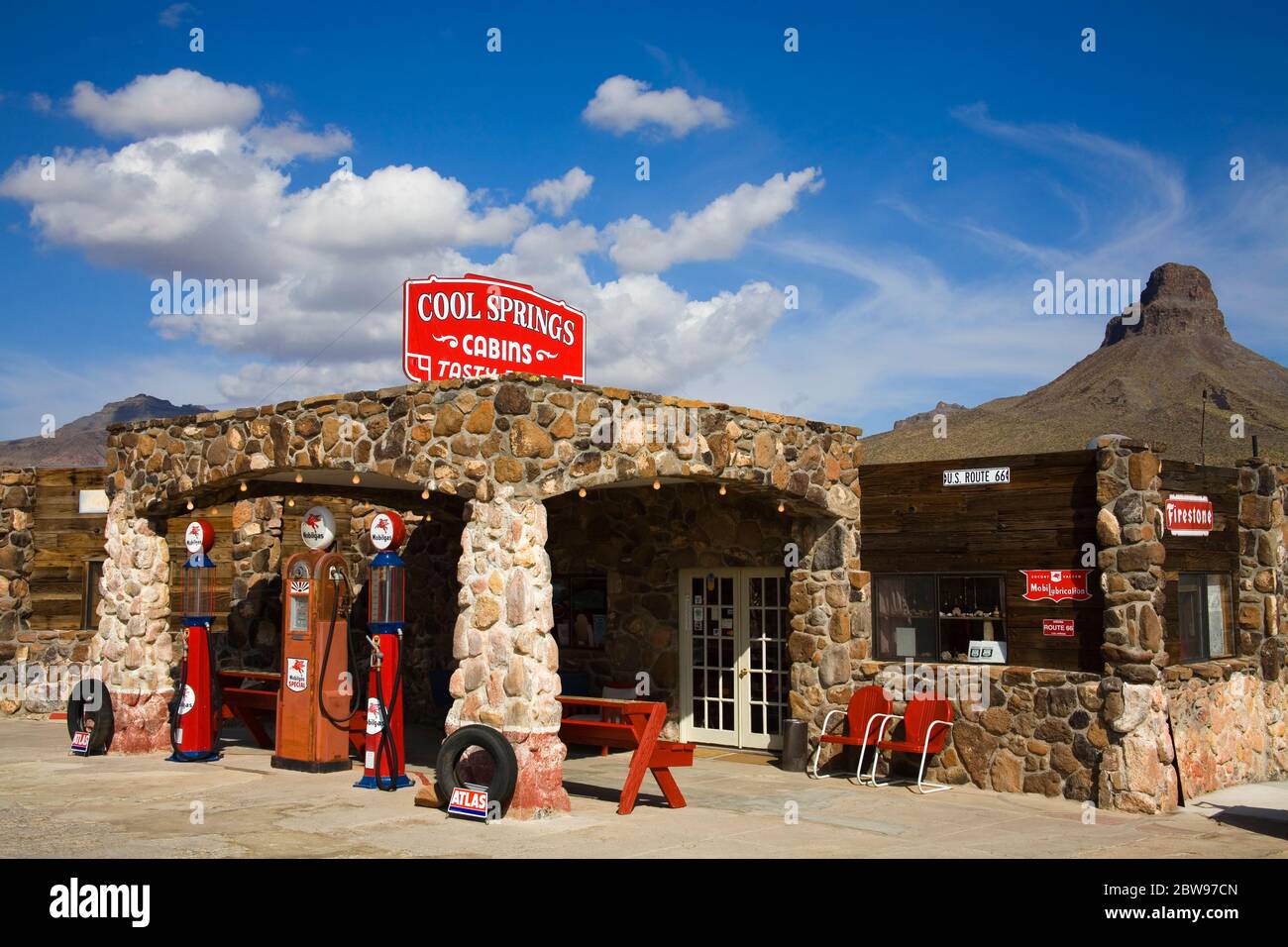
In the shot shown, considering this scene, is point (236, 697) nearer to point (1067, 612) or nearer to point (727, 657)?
point (727, 657)

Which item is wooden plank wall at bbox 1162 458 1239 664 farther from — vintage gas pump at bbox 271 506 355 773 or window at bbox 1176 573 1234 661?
vintage gas pump at bbox 271 506 355 773

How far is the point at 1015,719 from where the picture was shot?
12.2 metres

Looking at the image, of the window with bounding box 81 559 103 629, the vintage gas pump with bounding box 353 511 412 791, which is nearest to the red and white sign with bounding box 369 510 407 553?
the vintage gas pump with bounding box 353 511 412 791

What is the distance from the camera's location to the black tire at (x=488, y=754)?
9906 mm

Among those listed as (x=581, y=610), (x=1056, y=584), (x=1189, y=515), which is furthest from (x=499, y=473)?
(x=1189, y=515)

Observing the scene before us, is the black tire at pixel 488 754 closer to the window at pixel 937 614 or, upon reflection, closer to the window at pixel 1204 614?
the window at pixel 937 614

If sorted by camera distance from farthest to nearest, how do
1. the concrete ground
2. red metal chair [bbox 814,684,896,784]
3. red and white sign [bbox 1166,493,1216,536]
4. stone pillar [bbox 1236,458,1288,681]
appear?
stone pillar [bbox 1236,458,1288,681] → red metal chair [bbox 814,684,896,784] → red and white sign [bbox 1166,493,1216,536] → the concrete ground

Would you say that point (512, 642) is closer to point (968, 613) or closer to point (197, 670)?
point (197, 670)

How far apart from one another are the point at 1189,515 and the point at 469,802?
794cm

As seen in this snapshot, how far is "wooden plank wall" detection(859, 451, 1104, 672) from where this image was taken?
12.1m

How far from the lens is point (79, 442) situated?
230 feet

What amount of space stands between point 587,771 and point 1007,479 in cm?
538

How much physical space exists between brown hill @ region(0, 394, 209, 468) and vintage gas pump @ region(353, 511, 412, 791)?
160 feet
